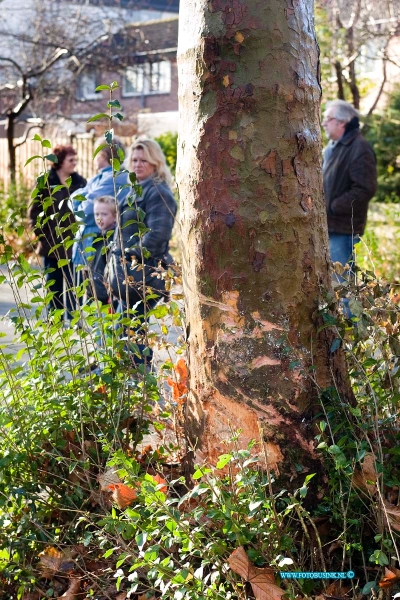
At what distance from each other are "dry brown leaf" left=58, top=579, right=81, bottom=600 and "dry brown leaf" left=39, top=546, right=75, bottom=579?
6cm

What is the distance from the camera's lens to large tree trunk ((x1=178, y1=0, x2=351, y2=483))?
3.17 metres

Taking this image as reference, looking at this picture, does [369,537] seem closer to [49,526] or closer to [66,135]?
[49,526]

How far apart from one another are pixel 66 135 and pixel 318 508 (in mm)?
15555

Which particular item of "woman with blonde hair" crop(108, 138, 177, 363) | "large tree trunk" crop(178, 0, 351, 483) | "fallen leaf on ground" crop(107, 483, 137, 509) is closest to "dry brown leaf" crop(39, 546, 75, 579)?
"fallen leaf on ground" crop(107, 483, 137, 509)

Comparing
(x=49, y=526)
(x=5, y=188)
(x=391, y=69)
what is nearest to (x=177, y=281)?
(x=49, y=526)

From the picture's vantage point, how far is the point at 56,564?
130 inches

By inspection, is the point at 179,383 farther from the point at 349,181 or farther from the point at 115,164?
the point at 349,181

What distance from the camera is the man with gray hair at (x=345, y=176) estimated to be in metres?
7.88

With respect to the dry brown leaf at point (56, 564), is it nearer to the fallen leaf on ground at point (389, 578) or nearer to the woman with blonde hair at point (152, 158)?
the fallen leaf on ground at point (389, 578)

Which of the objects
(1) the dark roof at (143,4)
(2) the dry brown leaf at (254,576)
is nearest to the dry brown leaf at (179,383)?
(2) the dry brown leaf at (254,576)

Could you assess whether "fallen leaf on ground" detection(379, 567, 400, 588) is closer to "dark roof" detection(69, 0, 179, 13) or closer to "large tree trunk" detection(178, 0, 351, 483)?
"large tree trunk" detection(178, 0, 351, 483)

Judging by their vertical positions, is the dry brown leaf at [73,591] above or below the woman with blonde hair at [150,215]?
below

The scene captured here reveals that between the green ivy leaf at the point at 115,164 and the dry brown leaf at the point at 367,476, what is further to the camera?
the green ivy leaf at the point at 115,164

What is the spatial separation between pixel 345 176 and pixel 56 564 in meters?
5.52
